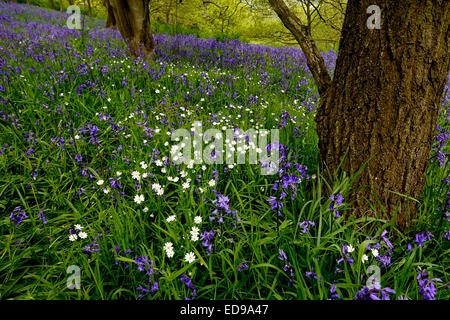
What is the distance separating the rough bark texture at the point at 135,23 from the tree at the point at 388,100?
4.66 metres

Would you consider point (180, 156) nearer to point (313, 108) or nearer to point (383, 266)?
point (383, 266)

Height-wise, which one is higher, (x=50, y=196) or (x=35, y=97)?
(x=35, y=97)

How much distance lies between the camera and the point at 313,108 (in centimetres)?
433

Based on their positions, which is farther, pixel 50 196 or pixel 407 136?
pixel 50 196

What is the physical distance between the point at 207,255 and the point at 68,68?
3.96 m

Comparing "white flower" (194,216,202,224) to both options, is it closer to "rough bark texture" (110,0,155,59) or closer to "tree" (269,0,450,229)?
"tree" (269,0,450,229)

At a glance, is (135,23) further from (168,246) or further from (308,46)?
(168,246)

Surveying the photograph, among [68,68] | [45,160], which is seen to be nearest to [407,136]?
[45,160]

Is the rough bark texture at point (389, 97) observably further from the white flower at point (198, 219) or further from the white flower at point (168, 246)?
the white flower at point (168, 246)

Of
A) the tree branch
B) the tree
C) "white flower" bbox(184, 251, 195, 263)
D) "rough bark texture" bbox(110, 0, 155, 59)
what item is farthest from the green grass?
"rough bark texture" bbox(110, 0, 155, 59)

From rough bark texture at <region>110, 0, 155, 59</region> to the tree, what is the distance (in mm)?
4655

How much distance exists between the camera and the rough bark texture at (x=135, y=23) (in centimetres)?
527

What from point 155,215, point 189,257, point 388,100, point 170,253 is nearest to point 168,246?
point 170,253

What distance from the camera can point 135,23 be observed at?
543 centimetres
